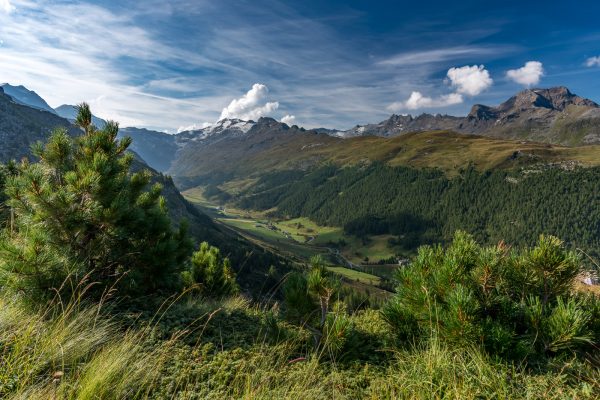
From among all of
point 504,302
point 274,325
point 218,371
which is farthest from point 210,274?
point 504,302

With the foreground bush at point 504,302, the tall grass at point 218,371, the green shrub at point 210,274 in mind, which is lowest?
the green shrub at point 210,274

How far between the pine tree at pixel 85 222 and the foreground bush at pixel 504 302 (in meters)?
5.57

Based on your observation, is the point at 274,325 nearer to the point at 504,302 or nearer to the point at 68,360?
the point at 68,360

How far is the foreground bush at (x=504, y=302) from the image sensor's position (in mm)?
4438

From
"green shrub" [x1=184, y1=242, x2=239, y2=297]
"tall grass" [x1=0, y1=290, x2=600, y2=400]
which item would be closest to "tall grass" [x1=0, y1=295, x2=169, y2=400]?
"tall grass" [x1=0, y1=290, x2=600, y2=400]

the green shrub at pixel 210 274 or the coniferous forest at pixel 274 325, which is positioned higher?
the coniferous forest at pixel 274 325

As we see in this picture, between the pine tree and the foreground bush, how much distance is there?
18.3 feet

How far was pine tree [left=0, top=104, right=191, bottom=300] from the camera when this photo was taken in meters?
6.11

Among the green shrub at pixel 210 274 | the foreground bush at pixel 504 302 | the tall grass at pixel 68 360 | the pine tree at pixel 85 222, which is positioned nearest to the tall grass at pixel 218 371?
the tall grass at pixel 68 360

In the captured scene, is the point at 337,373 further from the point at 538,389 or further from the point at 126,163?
the point at 126,163

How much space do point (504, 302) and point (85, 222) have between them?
8.22m

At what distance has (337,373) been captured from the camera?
5320 millimetres

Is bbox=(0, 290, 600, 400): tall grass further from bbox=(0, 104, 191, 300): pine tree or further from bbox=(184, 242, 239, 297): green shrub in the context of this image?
bbox=(184, 242, 239, 297): green shrub

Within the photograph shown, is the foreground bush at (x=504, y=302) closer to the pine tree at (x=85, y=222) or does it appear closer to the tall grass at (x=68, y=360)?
the tall grass at (x=68, y=360)
